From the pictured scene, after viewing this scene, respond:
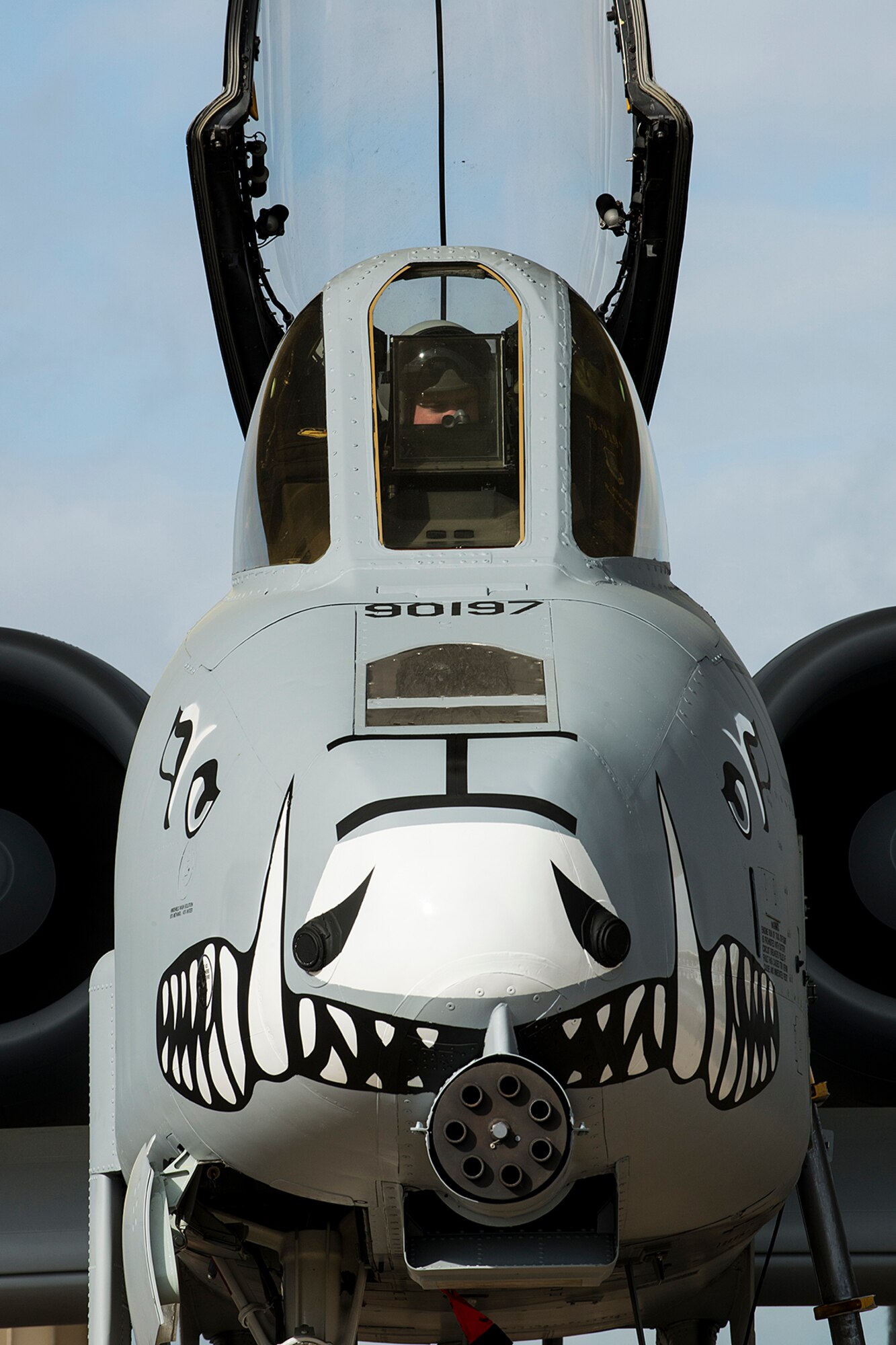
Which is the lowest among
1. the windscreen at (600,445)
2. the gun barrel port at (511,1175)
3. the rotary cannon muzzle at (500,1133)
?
the gun barrel port at (511,1175)

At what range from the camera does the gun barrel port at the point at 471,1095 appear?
2.85 metres

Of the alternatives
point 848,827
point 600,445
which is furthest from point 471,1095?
point 848,827

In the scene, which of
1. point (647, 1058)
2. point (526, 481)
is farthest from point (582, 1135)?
point (526, 481)

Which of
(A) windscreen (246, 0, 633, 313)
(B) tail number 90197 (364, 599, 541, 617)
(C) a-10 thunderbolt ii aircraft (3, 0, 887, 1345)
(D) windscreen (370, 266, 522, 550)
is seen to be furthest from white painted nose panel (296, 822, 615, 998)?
(A) windscreen (246, 0, 633, 313)

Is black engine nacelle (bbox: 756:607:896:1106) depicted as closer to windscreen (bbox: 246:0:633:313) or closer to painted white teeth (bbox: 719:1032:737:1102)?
windscreen (bbox: 246:0:633:313)

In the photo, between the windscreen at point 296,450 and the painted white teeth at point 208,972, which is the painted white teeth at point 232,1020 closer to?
the painted white teeth at point 208,972

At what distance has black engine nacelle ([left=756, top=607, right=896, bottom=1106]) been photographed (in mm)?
5520

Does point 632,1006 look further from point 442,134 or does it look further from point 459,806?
point 442,134

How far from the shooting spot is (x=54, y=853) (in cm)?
611

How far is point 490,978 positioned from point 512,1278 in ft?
1.71

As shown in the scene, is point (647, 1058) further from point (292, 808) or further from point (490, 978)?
point (292, 808)

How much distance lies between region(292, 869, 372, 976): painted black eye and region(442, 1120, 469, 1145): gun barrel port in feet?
1.09

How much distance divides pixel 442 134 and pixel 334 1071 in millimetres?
4116

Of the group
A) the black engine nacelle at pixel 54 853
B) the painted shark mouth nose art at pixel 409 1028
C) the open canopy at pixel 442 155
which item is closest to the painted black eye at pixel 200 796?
the painted shark mouth nose art at pixel 409 1028
